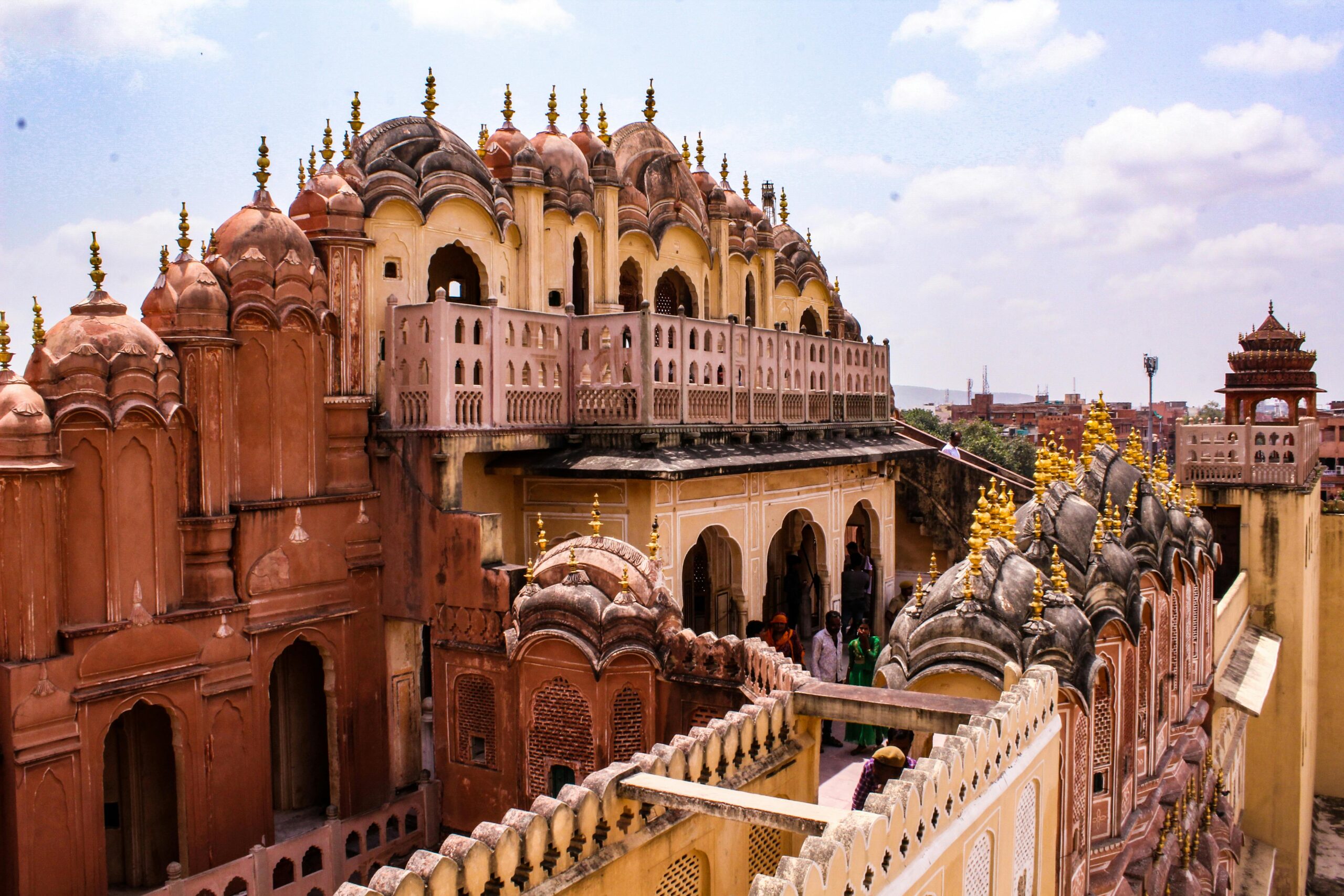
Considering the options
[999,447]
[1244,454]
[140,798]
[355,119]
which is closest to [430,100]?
[355,119]

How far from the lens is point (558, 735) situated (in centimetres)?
1034

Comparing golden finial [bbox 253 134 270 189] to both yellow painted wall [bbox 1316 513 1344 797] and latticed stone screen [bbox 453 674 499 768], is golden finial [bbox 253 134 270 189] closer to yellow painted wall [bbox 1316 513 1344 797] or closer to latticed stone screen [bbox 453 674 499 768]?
latticed stone screen [bbox 453 674 499 768]

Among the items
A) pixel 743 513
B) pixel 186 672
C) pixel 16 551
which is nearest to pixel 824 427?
pixel 743 513

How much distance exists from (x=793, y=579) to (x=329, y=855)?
36.3ft

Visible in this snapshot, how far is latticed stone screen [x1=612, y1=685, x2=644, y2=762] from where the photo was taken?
1005cm

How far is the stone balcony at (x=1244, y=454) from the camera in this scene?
2009cm

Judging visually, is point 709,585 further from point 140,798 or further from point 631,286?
A: point 140,798

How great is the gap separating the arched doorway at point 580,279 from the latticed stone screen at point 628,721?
6704 millimetres

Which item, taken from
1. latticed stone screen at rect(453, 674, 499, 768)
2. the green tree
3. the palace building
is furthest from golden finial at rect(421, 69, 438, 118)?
the green tree

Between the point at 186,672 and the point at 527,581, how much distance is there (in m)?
3.27

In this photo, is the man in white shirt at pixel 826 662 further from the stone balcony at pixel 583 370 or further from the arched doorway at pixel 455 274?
the arched doorway at pixel 455 274

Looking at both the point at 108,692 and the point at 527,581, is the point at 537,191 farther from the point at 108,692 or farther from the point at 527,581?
the point at 108,692

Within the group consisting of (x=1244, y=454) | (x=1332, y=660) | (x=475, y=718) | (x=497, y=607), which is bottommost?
(x=1332, y=660)

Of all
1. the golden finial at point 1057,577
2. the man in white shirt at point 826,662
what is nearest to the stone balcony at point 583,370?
the man in white shirt at point 826,662
